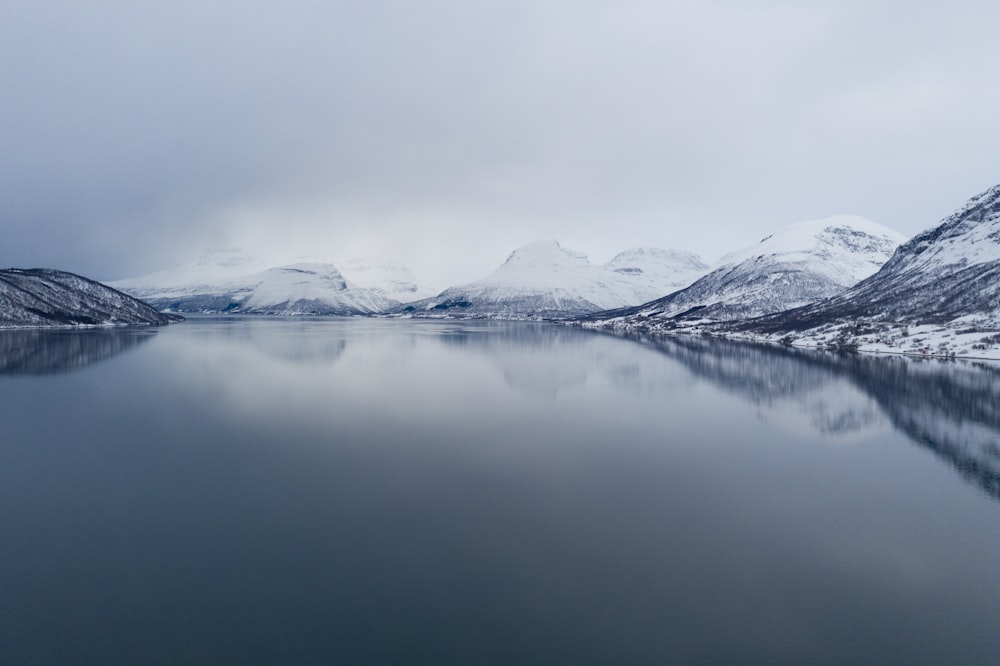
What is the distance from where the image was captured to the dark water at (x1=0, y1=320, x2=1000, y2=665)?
14070mm

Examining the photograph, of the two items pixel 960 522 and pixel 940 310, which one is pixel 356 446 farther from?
pixel 940 310

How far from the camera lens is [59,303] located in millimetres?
159500

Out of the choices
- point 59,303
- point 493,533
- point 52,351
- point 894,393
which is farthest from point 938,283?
point 59,303

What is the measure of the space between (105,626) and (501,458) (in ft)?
67.9

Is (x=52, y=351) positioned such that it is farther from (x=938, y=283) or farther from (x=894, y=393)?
(x=938, y=283)

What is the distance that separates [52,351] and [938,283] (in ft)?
643

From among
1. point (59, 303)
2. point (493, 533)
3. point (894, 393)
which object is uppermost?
point (59, 303)

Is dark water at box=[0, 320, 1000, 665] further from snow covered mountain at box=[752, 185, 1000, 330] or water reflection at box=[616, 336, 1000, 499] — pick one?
snow covered mountain at box=[752, 185, 1000, 330]

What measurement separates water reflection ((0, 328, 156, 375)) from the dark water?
26942 mm

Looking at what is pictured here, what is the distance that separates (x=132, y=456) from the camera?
30547 mm

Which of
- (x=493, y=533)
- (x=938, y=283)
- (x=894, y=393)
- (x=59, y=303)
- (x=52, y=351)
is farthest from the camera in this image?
(x=59, y=303)

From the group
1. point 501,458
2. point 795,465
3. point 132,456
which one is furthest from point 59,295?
point 795,465

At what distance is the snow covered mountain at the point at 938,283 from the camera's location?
373 ft

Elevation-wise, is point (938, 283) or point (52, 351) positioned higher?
point (938, 283)
